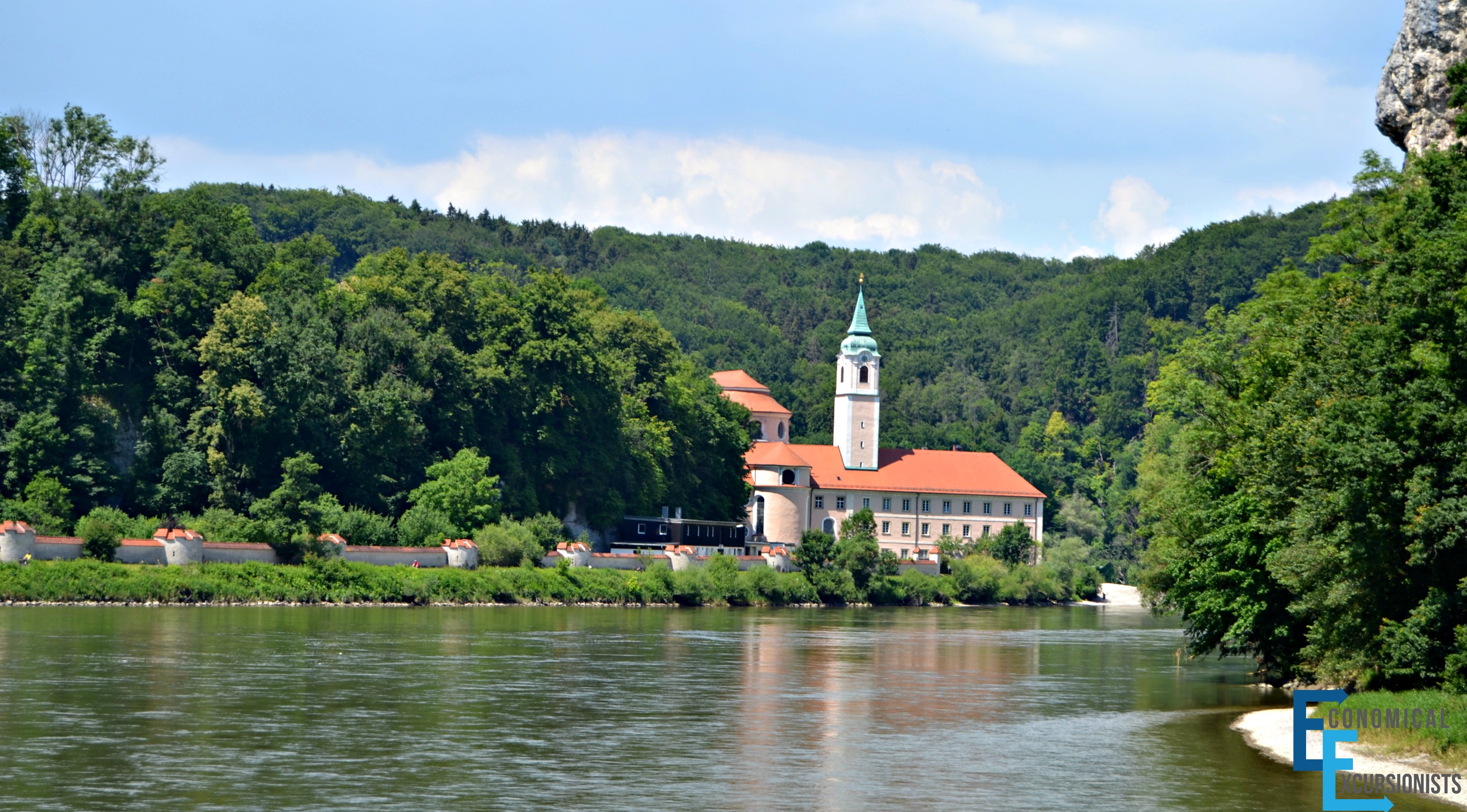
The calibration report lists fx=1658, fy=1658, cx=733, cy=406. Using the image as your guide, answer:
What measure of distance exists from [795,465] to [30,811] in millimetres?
86979

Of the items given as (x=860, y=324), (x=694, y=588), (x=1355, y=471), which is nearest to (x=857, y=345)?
(x=860, y=324)

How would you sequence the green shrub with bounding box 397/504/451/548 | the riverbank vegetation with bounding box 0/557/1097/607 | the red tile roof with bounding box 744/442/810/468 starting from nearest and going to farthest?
the riverbank vegetation with bounding box 0/557/1097/607, the green shrub with bounding box 397/504/451/548, the red tile roof with bounding box 744/442/810/468

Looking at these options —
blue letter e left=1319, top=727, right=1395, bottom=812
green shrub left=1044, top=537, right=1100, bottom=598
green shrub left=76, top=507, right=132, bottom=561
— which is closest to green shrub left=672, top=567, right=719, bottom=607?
green shrub left=76, top=507, right=132, bottom=561

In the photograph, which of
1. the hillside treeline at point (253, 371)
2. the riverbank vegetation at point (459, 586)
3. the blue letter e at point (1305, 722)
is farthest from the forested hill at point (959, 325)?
the blue letter e at point (1305, 722)

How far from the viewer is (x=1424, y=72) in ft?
120

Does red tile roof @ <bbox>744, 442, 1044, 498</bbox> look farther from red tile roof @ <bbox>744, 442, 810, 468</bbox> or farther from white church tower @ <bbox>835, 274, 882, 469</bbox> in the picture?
red tile roof @ <bbox>744, 442, 810, 468</bbox>

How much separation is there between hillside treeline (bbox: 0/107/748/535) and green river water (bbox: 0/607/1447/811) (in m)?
15.4

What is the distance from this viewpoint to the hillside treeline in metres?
65.8

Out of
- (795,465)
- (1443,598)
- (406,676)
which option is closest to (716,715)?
(406,676)

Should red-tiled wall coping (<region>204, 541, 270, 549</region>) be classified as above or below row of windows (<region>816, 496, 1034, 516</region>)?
below

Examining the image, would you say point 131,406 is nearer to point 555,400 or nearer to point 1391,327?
point 555,400

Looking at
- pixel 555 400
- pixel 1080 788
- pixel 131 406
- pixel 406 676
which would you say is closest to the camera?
pixel 1080 788

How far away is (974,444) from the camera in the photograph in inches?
5463

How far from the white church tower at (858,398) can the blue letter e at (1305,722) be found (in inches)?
3250
